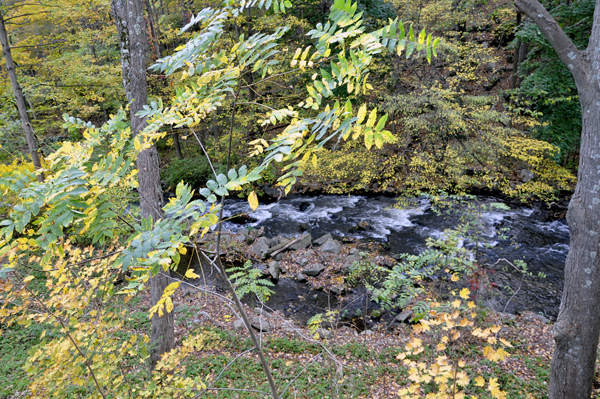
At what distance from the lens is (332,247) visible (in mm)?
9430

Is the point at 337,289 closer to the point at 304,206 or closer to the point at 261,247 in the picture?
the point at 261,247

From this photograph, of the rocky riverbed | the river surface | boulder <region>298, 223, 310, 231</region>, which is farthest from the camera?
boulder <region>298, 223, 310, 231</region>

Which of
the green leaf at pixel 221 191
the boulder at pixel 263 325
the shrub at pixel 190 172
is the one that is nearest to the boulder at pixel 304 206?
the shrub at pixel 190 172

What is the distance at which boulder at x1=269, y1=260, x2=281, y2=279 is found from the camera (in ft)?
27.8

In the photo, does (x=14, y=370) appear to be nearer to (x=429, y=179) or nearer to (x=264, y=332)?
(x=264, y=332)

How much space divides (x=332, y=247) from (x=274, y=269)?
1.96 m

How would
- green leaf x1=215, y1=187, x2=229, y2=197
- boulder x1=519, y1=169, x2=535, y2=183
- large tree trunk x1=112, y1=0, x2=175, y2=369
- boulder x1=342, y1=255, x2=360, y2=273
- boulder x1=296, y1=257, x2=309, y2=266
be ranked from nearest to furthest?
1. green leaf x1=215, y1=187, x2=229, y2=197
2. large tree trunk x1=112, y1=0, x2=175, y2=369
3. boulder x1=342, y1=255, x2=360, y2=273
4. boulder x1=296, y1=257, x2=309, y2=266
5. boulder x1=519, y1=169, x2=535, y2=183

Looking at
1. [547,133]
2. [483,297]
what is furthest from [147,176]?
[547,133]

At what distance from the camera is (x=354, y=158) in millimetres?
11102

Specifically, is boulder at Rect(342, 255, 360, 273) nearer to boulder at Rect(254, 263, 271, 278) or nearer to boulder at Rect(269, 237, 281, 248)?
boulder at Rect(254, 263, 271, 278)

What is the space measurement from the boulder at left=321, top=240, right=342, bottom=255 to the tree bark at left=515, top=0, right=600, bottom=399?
610 cm

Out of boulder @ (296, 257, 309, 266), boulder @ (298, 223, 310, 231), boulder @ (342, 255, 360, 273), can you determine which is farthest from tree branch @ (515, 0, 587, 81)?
boulder @ (298, 223, 310, 231)

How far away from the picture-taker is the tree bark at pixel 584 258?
330 cm

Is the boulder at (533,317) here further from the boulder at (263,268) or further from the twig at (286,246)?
the twig at (286,246)
